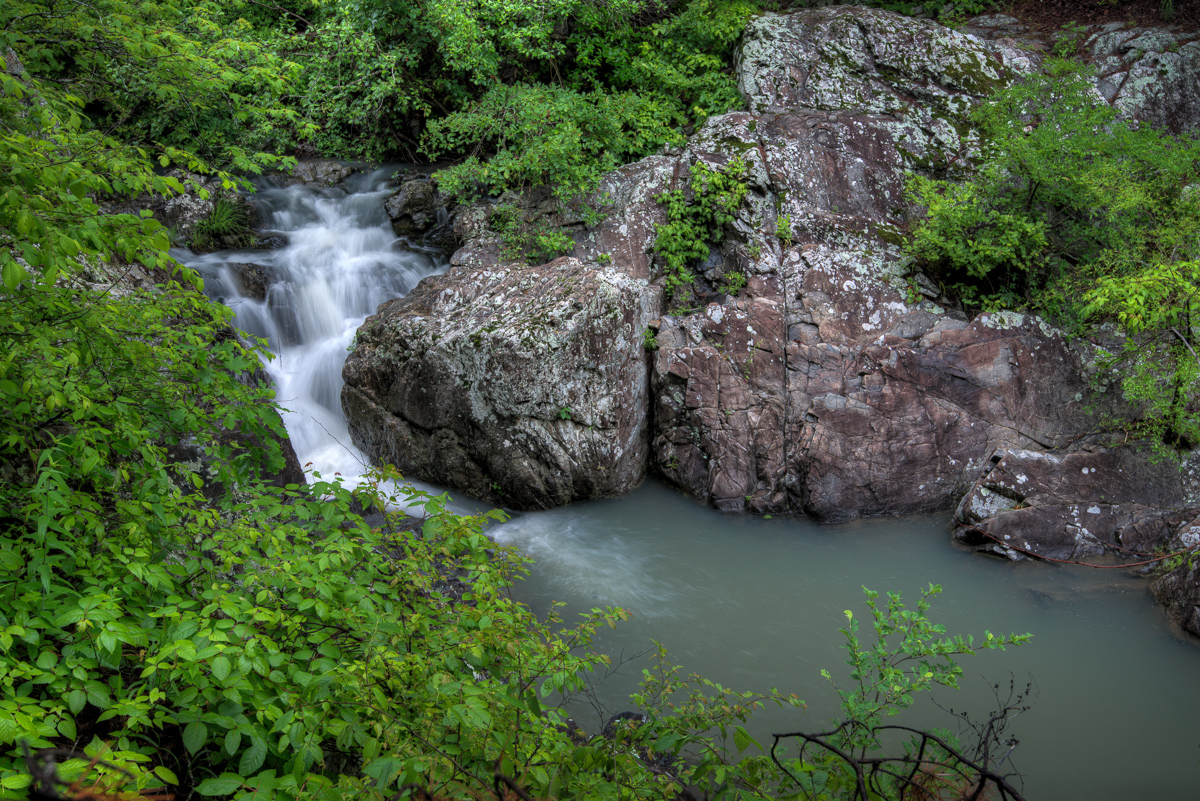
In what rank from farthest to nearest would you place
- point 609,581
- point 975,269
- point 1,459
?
point 975,269 < point 609,581 < point 1,459

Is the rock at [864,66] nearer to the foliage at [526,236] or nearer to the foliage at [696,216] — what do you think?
the foliage at [696,216]

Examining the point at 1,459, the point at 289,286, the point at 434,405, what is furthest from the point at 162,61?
the point at 289,286

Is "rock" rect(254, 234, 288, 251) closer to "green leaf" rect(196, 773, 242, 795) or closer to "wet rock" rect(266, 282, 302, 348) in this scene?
"wet rock" rect(266, 282, 302, 348)

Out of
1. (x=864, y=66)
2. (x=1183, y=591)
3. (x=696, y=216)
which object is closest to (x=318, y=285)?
(x=696, y=216)

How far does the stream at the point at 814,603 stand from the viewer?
4.65m

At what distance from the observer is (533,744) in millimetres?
2340

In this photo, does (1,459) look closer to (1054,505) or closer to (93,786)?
(93,786)

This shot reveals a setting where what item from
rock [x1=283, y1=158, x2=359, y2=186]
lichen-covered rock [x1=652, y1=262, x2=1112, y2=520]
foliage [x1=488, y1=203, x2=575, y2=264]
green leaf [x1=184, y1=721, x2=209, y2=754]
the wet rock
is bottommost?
lichen-covered rock [x1=652, y1=262, x2=1112, y2=520]

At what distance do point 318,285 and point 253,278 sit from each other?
836 mm

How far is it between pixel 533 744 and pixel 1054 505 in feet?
21.2

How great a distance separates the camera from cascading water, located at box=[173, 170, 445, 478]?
8.00 metres

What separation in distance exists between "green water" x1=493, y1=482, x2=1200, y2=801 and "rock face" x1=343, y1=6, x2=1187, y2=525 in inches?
14.6

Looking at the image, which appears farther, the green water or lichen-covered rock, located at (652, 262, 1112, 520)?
lichen-covered rock, located at (652, 262, 1112, 520)

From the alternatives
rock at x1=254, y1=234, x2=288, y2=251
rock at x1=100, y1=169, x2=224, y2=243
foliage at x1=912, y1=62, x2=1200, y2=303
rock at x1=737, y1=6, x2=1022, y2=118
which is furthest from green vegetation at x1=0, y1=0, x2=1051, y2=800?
rock at x1=737, y1=6, x2=1022, y2=118
